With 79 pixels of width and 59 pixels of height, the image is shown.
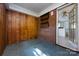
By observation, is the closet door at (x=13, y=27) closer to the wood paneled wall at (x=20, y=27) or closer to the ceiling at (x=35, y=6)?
the wood paneled wall at (x=20, y=27)

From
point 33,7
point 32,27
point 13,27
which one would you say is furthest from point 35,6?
point 13,27

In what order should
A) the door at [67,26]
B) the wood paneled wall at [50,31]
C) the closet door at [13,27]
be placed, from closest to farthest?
the door at [67,26] → the closet door at [13,27] → the wood paneled wall at [50,31]

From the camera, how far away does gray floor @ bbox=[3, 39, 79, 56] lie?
179 cm

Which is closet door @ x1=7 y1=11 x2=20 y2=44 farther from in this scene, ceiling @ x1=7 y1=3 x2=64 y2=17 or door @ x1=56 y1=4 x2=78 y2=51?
door @ x1=56 y1=4 x2=78 y2=51

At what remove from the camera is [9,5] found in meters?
1.81

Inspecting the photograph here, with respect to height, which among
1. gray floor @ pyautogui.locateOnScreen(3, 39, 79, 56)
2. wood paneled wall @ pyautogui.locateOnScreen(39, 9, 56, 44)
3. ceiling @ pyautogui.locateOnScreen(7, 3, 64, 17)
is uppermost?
ceiling @ pyautogui.locateOnScreen(7, 3, 64, 17)

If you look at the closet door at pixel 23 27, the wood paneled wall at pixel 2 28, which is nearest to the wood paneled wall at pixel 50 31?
the closet door at pixel 23 27

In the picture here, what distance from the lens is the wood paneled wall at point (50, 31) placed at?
1.95 meters

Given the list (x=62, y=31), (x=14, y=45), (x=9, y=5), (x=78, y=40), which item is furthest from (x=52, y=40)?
(x=9, y=5)

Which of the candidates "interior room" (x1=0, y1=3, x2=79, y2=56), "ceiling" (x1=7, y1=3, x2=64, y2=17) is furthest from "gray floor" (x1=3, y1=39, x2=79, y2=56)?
"ceiling" (x1=7, y1=3, x2=64, y2=17)

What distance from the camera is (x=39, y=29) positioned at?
2.00 m

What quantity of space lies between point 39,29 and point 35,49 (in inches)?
13.4

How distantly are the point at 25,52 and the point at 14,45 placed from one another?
0.22m

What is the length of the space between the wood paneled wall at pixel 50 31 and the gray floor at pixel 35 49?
0.28ft
